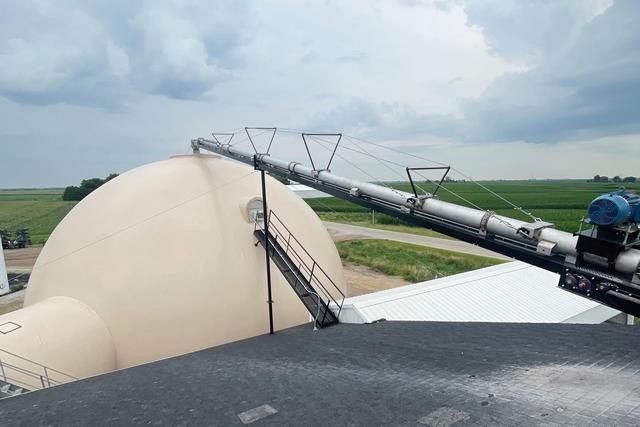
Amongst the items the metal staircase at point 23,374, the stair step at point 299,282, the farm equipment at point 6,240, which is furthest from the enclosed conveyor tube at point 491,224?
the farm equipment at point 6,240

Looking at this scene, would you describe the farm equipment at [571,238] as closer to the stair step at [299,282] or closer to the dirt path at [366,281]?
the stair step at [299,282]

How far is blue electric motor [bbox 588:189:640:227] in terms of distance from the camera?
5845 millimetres

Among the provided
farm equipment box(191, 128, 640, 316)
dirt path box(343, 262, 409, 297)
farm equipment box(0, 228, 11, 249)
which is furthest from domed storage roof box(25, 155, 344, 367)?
farm equipment box(0, 228, 11, 249)

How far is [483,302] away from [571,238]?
437 inches

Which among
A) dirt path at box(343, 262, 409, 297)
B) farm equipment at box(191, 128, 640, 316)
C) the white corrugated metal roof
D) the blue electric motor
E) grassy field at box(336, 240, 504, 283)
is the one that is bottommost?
dirt path at box(343, 262, 409, 297)

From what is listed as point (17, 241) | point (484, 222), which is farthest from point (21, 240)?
point (484, 222)

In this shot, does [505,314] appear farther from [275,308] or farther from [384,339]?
[275,308]

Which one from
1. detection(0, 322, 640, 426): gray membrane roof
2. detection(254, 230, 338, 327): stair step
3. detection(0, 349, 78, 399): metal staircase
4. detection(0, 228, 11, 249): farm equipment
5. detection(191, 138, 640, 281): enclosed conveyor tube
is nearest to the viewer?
detection(0, 322, 640, 426): gray membrane roof

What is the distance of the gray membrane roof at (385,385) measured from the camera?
5504mm

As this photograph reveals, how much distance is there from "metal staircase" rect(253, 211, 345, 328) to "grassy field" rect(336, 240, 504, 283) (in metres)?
16.2

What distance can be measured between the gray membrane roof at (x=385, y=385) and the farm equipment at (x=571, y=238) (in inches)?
57.9

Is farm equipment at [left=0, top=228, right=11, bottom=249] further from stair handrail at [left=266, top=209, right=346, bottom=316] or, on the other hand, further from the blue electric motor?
the blue electric motor

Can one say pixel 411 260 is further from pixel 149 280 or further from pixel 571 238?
pixel 571 238

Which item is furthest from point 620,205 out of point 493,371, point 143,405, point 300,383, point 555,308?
point 555,308
